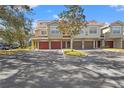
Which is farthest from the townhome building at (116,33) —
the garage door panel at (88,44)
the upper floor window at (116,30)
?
the garage door panel at (88,44)

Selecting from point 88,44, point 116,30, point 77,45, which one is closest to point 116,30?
point 116,30

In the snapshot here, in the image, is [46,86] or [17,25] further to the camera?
[17,25]

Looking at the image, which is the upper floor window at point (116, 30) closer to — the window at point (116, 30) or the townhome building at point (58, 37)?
the window at point (116, 30)

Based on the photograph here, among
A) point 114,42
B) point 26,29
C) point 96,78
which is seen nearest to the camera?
point 96,78

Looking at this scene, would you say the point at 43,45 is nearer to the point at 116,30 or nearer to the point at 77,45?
the point at 77,45

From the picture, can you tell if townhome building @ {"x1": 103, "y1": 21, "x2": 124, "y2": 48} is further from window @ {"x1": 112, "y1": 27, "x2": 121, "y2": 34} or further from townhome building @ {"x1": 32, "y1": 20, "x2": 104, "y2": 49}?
townhome building @ {"x1": 32, "y1": 20, "x2": 104, "y2": 49}

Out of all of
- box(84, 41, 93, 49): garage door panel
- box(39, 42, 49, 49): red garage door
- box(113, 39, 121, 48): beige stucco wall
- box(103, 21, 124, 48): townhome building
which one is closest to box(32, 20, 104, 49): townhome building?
box(39, 42, 49, 49): red garage door

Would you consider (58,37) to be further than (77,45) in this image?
No

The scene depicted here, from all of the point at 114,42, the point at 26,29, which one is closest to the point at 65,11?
the point at 26,29

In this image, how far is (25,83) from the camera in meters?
8.30

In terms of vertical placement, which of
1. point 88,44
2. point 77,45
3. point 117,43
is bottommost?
point 77,45

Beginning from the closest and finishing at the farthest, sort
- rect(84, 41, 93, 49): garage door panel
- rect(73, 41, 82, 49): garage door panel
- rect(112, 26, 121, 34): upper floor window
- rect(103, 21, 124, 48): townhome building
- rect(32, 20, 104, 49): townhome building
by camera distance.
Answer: rect(32, 20, 104, 49): townhome building
rect(103, 21, 124, 48): townhome building
rect(112, 26, 121, 34): upper floor window
rect(73, 41, 82, 49): garage door panel
rect(84, 41, 93, 49): garage door panel
